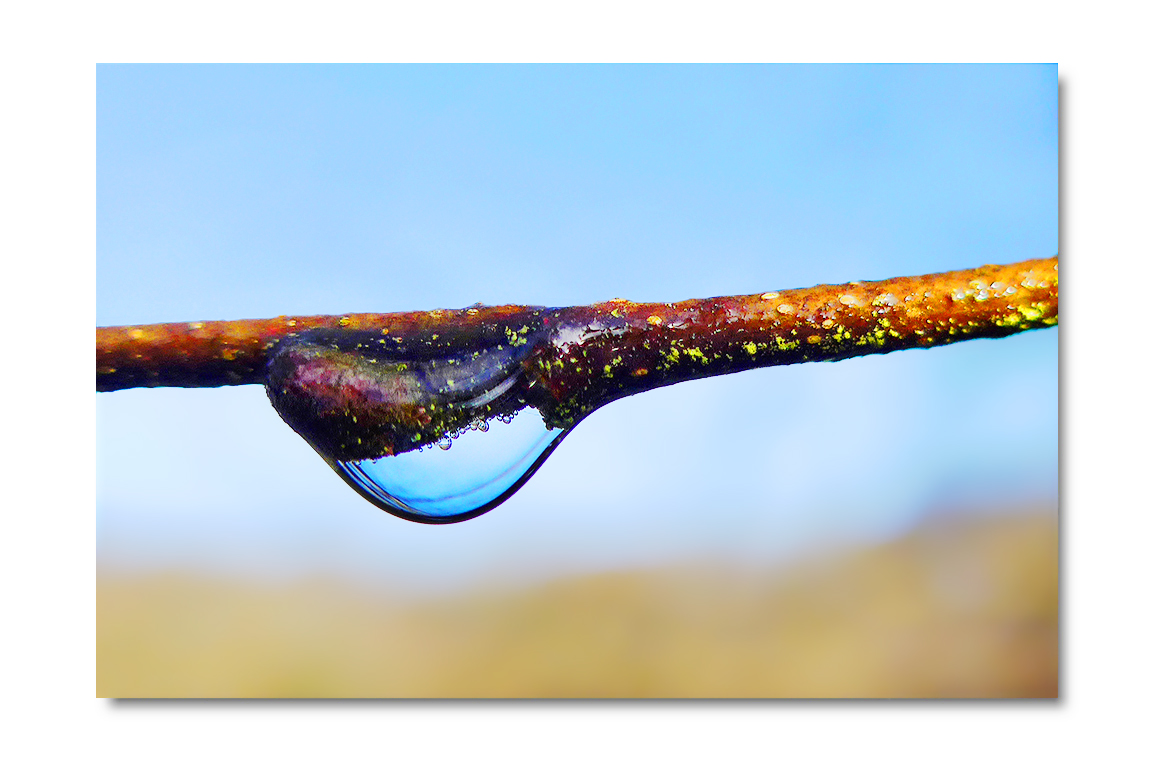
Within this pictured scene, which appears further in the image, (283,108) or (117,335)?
(283,108)

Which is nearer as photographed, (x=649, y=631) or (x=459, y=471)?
(x=459, y=471)

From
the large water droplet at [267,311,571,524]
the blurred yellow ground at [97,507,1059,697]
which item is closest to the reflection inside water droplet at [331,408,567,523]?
the large water droplet at [267,311,571,524]

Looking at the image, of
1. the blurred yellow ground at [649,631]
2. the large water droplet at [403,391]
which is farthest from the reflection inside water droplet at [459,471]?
the blurred yellow ground at [649,631]

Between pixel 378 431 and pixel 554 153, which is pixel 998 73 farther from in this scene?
pixel 378 431

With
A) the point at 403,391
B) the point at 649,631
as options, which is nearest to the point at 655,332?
the point at 403,391
